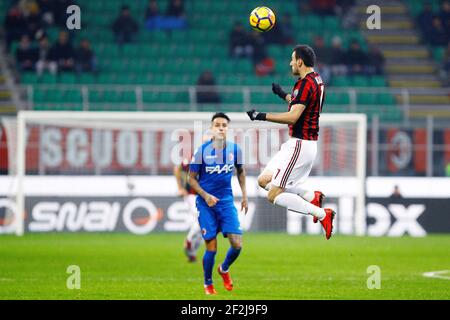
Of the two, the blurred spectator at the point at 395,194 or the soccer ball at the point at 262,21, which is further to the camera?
the blurred spectator at the point at 395,194

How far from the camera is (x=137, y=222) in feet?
84.8

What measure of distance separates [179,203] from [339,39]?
987cm

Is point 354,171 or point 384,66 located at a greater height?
point 384,66

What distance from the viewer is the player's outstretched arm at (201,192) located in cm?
1330

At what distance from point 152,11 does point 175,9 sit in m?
0.73

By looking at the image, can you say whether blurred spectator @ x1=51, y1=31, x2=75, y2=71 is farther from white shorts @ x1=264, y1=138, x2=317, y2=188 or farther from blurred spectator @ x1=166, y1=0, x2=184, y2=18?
white shorts @ x1=264, y1=138, x2=317, y2=188

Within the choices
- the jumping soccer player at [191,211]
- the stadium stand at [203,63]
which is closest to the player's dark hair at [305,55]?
the jumping soccer player at [191,211]

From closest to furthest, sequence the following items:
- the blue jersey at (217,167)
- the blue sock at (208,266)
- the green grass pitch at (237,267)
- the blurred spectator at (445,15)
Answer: the blue sock at (208,266) → the green grass pitch at (237,267) → the blue jersey at (217,167) → the blurred spectator at (445,15)

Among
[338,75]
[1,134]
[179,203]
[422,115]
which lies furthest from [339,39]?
[1,134]

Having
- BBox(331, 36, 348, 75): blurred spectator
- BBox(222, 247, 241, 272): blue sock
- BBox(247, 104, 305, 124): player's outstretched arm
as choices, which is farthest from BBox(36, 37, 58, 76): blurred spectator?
BBox(247, 104, 305, 124): player's outstretched arm

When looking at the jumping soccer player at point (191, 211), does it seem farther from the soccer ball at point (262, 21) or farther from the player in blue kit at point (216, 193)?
the soccer ball at point (262, 21)

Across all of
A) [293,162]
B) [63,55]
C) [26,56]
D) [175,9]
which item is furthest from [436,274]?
[175,9]

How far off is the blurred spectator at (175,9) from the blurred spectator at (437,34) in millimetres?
8000
